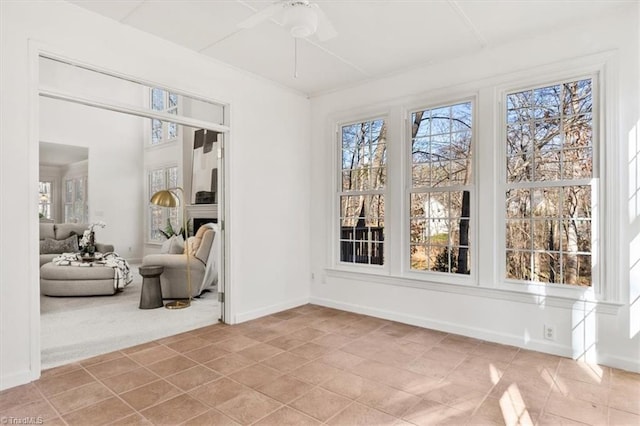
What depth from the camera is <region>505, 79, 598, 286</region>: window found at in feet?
9.87

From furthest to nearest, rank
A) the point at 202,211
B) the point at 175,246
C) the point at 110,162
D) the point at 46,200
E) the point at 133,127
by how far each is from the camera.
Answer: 1. the point at 133,127
2. the point at 110,162
3. the point at 202,211
4. the point at 175,246
5. the point at 46,200

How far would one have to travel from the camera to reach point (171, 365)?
286 centimetres

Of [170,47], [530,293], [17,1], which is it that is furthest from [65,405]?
[530,293]

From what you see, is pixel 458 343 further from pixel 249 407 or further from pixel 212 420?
pixel 212 420

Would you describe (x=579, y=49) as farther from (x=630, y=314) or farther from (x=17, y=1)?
(x=17, y=1)

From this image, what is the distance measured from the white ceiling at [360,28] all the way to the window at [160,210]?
3.66 m

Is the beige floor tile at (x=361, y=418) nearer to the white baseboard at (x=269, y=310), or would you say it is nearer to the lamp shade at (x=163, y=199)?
the white baseboard at (x=269, y=310)

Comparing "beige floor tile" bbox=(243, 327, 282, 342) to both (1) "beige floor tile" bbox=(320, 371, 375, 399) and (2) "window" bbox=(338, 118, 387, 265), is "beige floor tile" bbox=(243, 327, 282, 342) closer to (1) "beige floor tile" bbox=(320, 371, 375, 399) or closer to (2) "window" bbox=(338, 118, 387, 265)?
(1) "beige floor tile" bbox=(320, 371, 375, 399)

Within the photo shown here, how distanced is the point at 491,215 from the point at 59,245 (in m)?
6.11

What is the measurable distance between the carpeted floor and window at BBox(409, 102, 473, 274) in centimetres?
256

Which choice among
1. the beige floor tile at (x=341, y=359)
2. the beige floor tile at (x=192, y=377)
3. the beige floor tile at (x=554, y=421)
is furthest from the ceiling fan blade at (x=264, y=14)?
the beige floor tile at (x=554, y=421)

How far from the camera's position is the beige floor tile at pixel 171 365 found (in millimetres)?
2744

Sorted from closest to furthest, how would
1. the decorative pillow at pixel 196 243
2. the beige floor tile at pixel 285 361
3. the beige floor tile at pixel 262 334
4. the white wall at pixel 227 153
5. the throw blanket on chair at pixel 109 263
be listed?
the white wall at pixel 227 153, the beige floor tile at pixel 285 361, the beige floor tile at pixel 262 334, the throw blanket on chair at pixel 109 263, the decorative pillow at pixel 196 243

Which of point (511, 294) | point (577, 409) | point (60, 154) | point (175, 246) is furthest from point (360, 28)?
point (60, 154)
